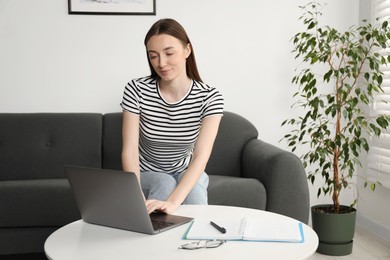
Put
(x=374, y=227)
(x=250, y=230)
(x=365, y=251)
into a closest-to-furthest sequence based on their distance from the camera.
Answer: (x=250, y=230) → (x=365, y=251) → (x=374, y=227)

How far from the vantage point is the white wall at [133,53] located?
3357 millimetres

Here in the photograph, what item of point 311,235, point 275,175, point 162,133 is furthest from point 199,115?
point 311,235

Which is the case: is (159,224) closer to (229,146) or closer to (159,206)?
(159,206)

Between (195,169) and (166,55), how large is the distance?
1.50 feet

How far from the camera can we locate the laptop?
1.42 meters

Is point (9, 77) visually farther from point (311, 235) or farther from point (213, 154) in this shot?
point (311, 235)

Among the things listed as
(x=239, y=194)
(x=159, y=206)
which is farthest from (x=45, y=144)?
(x=159, y=206)

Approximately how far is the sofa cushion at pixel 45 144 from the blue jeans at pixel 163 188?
1055mm

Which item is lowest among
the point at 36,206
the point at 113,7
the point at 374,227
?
the point at 374,227

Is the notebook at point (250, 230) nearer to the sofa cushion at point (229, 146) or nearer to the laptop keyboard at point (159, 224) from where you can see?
the laptop keyboard at point (159, 224)

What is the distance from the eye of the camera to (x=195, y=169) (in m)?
2.01

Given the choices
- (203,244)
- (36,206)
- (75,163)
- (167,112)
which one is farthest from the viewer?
(75,163)

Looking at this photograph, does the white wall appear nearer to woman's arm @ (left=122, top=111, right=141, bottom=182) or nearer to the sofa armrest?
the sofa armrest

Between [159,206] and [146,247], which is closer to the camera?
[146,247]
